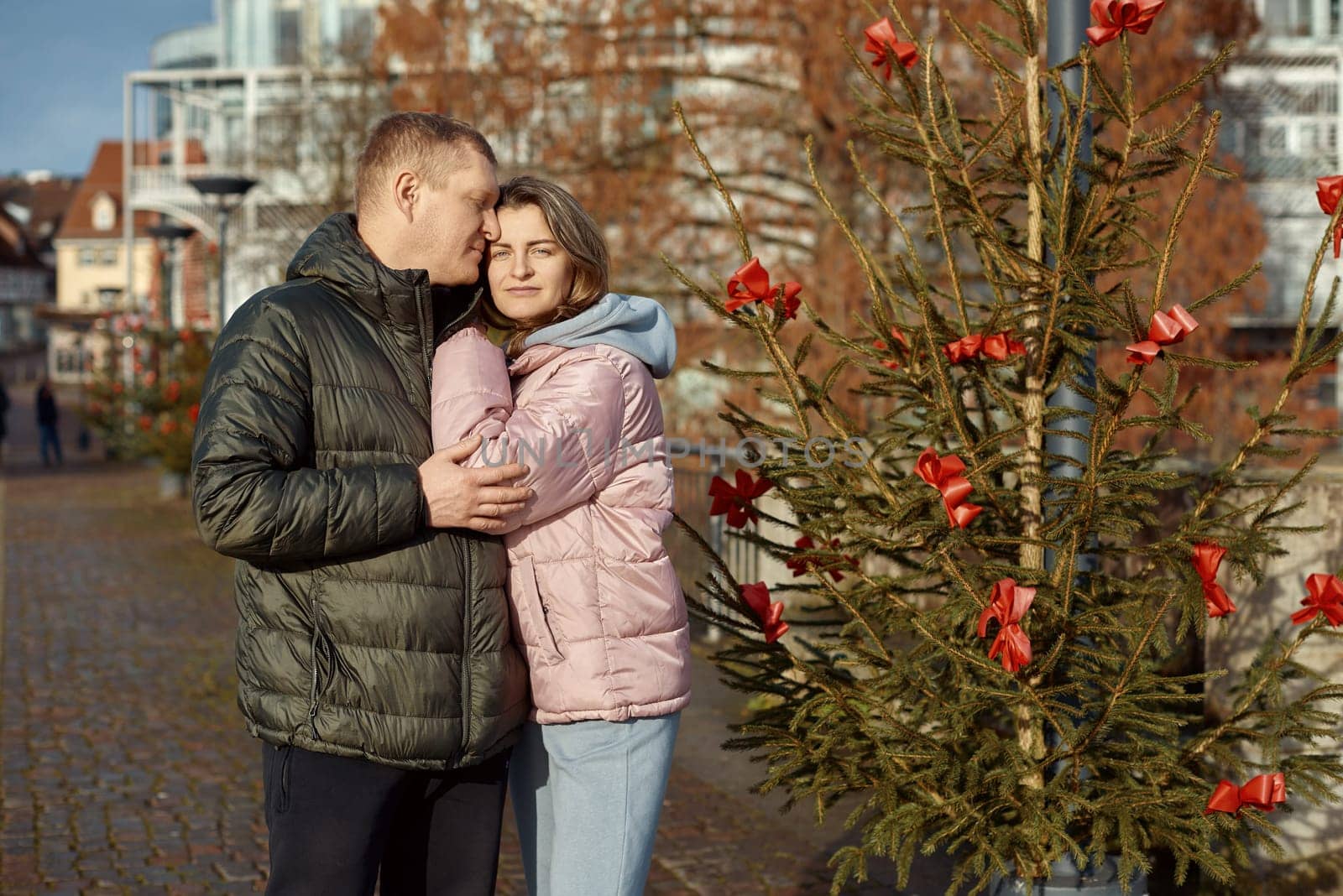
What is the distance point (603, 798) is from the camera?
2.73 m

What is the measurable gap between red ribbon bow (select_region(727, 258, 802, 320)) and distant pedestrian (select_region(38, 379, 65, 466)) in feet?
84.0

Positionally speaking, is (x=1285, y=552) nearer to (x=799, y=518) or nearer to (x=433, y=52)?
(x=799, y=518)

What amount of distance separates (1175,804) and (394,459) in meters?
1.92

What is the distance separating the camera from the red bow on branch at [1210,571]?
3148 millimetres

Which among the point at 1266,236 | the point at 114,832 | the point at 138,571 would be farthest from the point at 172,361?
the point at 114,832

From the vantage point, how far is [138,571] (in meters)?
13.5

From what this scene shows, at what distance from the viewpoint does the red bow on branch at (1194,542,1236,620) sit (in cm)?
315

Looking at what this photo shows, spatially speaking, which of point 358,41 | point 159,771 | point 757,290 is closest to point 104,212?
point 358,41

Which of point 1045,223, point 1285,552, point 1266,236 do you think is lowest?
point 1285,552

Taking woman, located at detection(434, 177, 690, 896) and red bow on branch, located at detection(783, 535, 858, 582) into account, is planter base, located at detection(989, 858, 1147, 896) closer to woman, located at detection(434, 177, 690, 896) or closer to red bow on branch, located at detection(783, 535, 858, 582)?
red bow on branch, located at detection(783, 535, 858, 582)

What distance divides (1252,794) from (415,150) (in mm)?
2152

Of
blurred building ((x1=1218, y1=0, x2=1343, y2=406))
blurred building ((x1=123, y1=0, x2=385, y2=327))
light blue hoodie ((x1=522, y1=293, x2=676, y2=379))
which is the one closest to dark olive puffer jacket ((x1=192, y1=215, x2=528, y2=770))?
light blue hoodie ((x1=522, y1=293, x2=676, y2=379))

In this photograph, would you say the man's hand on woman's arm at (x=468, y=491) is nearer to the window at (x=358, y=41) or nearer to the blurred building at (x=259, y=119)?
the blurred building at (x=259, y=119)

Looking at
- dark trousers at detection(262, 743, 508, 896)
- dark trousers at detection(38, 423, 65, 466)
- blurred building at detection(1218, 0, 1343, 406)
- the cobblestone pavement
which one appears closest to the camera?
dark trousers at detection(262, 743, 508, 896)
